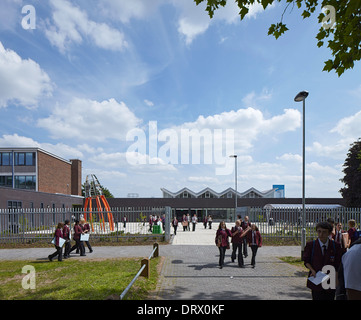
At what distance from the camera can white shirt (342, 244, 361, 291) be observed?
265 centimetres

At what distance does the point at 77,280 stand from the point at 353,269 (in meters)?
7.70

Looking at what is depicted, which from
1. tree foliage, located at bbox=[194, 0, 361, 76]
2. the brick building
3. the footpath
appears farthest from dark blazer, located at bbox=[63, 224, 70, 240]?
the brick building

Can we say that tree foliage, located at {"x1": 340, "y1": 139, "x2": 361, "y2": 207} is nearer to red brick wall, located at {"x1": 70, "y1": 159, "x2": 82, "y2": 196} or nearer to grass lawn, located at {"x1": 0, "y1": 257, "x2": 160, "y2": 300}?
grass lawn, located at {"x1": 0, "y1": 257, "x2": 160, "y2": 300}

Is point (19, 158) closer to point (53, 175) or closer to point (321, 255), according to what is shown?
point (53, 175)

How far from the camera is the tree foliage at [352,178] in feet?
111

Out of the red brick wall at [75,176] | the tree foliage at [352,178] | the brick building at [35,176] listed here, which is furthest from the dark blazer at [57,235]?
the red brick wall at [75,176]

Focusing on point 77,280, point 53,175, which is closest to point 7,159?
point 53,175

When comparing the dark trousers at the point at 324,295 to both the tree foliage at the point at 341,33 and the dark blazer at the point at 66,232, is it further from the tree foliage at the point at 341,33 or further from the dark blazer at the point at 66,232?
the dark blazer at the point at 66,232

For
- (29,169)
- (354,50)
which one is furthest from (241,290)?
(29,169)

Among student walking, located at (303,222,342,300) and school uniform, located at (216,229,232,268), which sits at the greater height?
student walking, located at (303,222,342,300)

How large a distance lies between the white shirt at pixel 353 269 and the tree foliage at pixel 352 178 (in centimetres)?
3583

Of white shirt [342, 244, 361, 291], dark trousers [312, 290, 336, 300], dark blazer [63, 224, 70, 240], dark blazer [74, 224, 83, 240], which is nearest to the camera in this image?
white shirt [342, 244, 361, 291]
